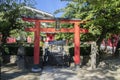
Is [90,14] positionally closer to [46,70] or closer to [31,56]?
[46,70]

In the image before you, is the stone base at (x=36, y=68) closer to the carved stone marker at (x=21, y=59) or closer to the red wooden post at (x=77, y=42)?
the carved stone marker at (x=21, y=59)

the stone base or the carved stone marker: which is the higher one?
the carved stone marker

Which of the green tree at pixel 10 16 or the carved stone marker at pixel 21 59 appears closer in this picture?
the green tree at pixel 10 16

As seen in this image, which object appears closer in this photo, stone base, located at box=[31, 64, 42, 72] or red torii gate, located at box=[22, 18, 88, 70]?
stone base, located at box=[31, 64, 42, 72]

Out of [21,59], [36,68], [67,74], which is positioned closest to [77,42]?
[36,68]

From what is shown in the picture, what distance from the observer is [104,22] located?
1495 centimetres

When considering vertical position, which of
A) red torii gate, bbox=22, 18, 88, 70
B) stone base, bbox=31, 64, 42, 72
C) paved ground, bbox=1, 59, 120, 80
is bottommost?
paved ground, bbox=1, 59, 120, 80

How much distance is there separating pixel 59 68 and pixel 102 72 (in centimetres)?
282

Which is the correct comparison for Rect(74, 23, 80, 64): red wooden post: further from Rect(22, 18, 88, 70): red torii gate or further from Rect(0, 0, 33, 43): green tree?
Result: Rect(0, 0, 33, 43): green tree

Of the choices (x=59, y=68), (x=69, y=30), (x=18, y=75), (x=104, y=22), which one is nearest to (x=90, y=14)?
(x=104, y=22)

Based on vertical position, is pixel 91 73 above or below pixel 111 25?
below

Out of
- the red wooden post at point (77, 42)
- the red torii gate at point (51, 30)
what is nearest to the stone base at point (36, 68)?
the red torii gate at point (51, 30)

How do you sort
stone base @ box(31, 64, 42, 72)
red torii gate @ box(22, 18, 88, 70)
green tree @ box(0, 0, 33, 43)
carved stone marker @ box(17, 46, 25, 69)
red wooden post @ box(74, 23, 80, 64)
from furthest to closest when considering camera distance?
red wooden post @ box(74, 23, 80, 64) < red torii gate @ box(22, 18, 88, 70) < carved stone marker @ box(17, 46, 25, 69) < stone base @ box(31, 64, 42, 72) < green tree @ box(0, 0, 33, 43)

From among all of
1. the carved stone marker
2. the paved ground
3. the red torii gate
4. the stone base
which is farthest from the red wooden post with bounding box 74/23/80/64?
the carved stone marker
